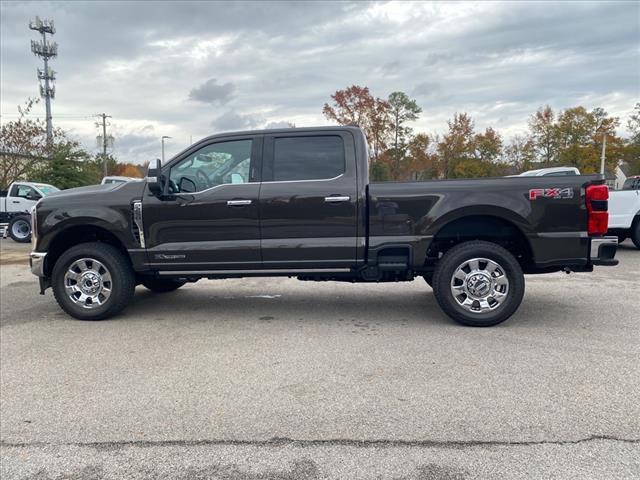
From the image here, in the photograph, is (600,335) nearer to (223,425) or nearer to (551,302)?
(551,302)

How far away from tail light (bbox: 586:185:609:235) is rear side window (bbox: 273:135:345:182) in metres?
2.49

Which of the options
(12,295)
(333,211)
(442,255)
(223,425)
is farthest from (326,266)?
(12,295)

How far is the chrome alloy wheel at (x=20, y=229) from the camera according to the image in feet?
53.0

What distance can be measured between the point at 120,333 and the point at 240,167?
216 centimetres

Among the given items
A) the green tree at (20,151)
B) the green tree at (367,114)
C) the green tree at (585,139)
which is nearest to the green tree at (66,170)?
the green tree at (20,151)

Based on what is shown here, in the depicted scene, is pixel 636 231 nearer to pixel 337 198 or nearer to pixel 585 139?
pixel 337 198

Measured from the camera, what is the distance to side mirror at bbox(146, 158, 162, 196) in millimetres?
5176

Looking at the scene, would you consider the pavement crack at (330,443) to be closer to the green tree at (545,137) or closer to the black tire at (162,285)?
the black tire at (162,285)

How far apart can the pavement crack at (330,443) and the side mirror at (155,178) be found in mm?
2863

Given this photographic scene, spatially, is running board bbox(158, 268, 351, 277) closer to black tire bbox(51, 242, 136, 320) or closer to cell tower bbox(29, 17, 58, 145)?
black tire bbox(51, 242, 136, 320)

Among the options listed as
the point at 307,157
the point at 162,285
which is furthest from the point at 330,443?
the point at 162,285

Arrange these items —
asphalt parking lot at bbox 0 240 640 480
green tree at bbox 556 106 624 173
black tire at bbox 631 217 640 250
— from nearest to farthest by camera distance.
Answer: asphalt parking lot at bbox 0 240 640 480
black tire at bbox 631 217 640 250
green tree at bbox 556 106 624 173

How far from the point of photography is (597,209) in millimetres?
4922

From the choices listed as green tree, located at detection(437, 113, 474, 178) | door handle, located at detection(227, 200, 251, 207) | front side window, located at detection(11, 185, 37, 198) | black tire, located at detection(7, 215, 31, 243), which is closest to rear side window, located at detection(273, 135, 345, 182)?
door handle, located at detection(227, 200, 251, 207)
